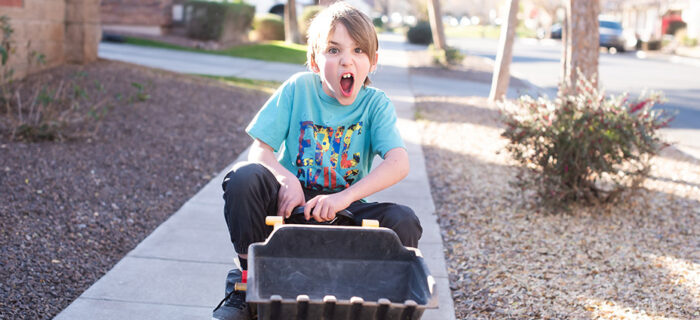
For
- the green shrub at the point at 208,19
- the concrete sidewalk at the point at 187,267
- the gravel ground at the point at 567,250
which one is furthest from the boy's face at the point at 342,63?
the green shrub at the point at 208,19

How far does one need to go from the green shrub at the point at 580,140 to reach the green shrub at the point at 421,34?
2845 centimetres

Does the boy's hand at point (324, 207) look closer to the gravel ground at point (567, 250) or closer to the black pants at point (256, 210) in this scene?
the black pants at point (256, 210)

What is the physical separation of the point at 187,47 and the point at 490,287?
16.4 m

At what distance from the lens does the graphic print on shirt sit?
8.85ft

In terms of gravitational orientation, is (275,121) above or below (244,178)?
above

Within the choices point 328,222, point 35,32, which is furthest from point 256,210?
point 35,32

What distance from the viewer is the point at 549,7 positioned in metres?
66.6

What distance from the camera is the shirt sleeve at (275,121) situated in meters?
2.68

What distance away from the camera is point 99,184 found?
17.4 ft

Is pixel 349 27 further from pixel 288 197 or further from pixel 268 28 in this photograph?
pixel 268 28

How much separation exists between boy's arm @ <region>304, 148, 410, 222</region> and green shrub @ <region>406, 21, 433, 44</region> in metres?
31.5

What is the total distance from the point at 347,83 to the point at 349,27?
20 cm

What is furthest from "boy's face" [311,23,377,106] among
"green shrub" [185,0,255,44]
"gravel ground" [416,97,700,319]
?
"green shrub" [185,0,255,44]

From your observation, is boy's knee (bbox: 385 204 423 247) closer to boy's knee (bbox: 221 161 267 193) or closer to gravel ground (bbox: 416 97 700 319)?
boy's knee (bbox: 221 161 267 193)
